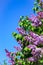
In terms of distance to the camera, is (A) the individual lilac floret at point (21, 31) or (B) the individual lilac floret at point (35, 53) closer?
(B) the individual lilac floret at point (35, 53)

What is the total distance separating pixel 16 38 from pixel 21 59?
3.85 feet

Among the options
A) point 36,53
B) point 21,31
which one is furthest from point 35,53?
point 21,31

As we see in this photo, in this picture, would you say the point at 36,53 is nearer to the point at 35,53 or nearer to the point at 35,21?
the point at 35,53

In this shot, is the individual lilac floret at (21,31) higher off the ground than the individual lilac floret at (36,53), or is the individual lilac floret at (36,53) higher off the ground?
the individual lilac floret at (21,31)

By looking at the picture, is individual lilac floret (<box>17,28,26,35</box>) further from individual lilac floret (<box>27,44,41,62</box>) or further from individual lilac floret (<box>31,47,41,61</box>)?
individual lilac floret (<box>31,47,41,61</box>)

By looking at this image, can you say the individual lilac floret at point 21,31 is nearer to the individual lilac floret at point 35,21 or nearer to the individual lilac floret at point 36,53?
the individual lilac floret at point 35,21

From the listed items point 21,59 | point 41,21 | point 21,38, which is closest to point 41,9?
point 41,21

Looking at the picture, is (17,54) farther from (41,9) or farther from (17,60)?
(41,9)

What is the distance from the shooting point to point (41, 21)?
13.4 meters

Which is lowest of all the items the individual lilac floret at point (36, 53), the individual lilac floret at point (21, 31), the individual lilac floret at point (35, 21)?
the individual lilac floret at point (36, 53)

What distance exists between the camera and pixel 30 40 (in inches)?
510

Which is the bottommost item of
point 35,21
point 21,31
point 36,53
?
point 36,53

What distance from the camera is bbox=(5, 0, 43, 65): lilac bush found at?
12.5 metres

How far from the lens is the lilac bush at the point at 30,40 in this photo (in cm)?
1248
